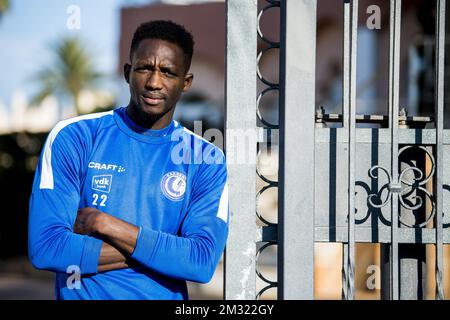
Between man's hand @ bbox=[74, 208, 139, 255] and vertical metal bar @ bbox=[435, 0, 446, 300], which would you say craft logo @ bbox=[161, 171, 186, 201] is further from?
vertical metal bar @ bbox=[435, 0, 446, 300]

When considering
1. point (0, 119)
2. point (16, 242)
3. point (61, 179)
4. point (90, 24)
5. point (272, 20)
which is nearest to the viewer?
point (61, 179)

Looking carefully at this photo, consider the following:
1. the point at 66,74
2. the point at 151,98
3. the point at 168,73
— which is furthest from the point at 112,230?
the point at 66,74

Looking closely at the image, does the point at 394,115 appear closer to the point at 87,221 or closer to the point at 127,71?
the point at 127,71

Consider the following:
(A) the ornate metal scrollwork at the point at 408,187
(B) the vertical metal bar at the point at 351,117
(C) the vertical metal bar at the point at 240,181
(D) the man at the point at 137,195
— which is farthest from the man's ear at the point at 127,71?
(A) the ornate metal scrollwork at the point at 408,187

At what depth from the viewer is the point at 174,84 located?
3.09 meters

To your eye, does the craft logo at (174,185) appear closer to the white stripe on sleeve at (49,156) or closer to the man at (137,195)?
the man at (137,195)

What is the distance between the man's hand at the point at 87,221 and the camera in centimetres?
291

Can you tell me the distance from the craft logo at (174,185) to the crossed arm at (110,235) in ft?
0.76

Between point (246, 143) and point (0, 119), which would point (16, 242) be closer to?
point (0, 119)

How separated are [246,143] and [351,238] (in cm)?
68

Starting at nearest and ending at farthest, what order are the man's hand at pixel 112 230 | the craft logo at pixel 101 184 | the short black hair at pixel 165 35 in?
the man's hand at pixel 112 230 → the craft logo at pixel 101 184 → the short black hair at pixel 165 35
